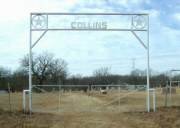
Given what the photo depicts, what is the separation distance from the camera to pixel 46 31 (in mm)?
22938

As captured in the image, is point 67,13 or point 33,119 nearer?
point 33,119

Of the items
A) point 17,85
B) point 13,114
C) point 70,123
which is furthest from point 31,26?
point 17,85

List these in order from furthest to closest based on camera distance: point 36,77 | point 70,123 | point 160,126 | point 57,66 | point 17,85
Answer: point 57,66, point 36,77, point 17,85, point 70,123, point 160,126

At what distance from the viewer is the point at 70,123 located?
58.9ft

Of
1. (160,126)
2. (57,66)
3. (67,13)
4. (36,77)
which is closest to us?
(160,126)

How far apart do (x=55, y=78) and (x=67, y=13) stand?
250ft

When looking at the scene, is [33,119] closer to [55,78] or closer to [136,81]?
[136,81]

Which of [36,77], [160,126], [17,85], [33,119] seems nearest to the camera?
[160,126]

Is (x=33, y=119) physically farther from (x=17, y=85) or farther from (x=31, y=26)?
(x=17, y=85)

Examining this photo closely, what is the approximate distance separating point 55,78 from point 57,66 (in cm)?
570

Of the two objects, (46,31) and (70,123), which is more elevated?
(46,31)

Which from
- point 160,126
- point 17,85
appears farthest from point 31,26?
point 17,85

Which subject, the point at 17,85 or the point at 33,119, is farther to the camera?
the point at 17,85

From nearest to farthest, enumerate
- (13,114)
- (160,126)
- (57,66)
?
(160,126)
(13,114)
(57,66)
